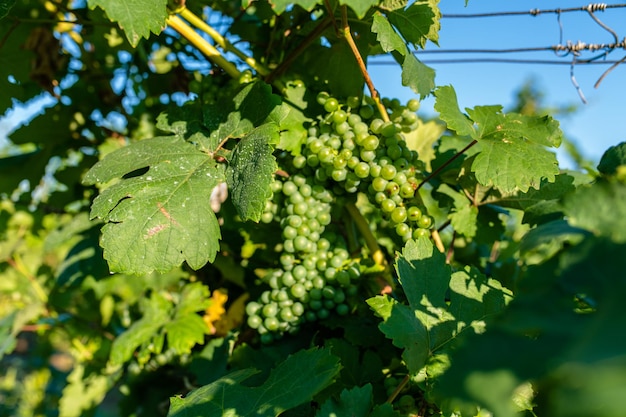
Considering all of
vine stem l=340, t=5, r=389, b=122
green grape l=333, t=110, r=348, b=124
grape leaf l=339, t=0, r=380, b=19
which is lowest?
green grape l=333, t=110, r=348, b=124

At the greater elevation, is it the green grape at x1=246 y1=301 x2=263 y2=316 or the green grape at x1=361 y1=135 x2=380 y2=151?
the green grape at x1=361 y1=135 x2=380 y2=151

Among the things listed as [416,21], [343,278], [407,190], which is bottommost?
[343,278]

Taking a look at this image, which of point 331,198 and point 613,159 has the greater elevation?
point 613,159

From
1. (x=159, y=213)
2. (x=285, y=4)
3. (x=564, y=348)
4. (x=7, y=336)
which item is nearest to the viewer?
(x=564, y=348)

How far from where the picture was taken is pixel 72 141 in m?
2.15

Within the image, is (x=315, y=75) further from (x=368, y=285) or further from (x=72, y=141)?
(x=72, y=141)

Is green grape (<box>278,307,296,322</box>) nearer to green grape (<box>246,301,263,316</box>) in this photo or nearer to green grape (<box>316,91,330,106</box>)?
green grape (<box>246,301,263,316</box>)

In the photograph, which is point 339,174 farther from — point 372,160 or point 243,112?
point 243,112

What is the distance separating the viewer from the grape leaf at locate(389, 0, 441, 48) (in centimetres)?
119

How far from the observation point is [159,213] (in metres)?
1.15

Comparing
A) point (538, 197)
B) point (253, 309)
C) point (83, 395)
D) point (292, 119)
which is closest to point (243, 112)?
point (292, 119)

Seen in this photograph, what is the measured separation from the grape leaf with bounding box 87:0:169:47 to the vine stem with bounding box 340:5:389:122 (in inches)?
16.3

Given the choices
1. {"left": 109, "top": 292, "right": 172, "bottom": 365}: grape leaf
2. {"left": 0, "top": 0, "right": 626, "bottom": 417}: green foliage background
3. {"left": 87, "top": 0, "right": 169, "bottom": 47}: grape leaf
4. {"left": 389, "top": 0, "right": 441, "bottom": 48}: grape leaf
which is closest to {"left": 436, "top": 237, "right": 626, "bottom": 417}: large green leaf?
{"left": 0, "top": 0, "right": 626, "bottom": 417}: green foliage background

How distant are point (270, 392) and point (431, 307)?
14.4 inches
